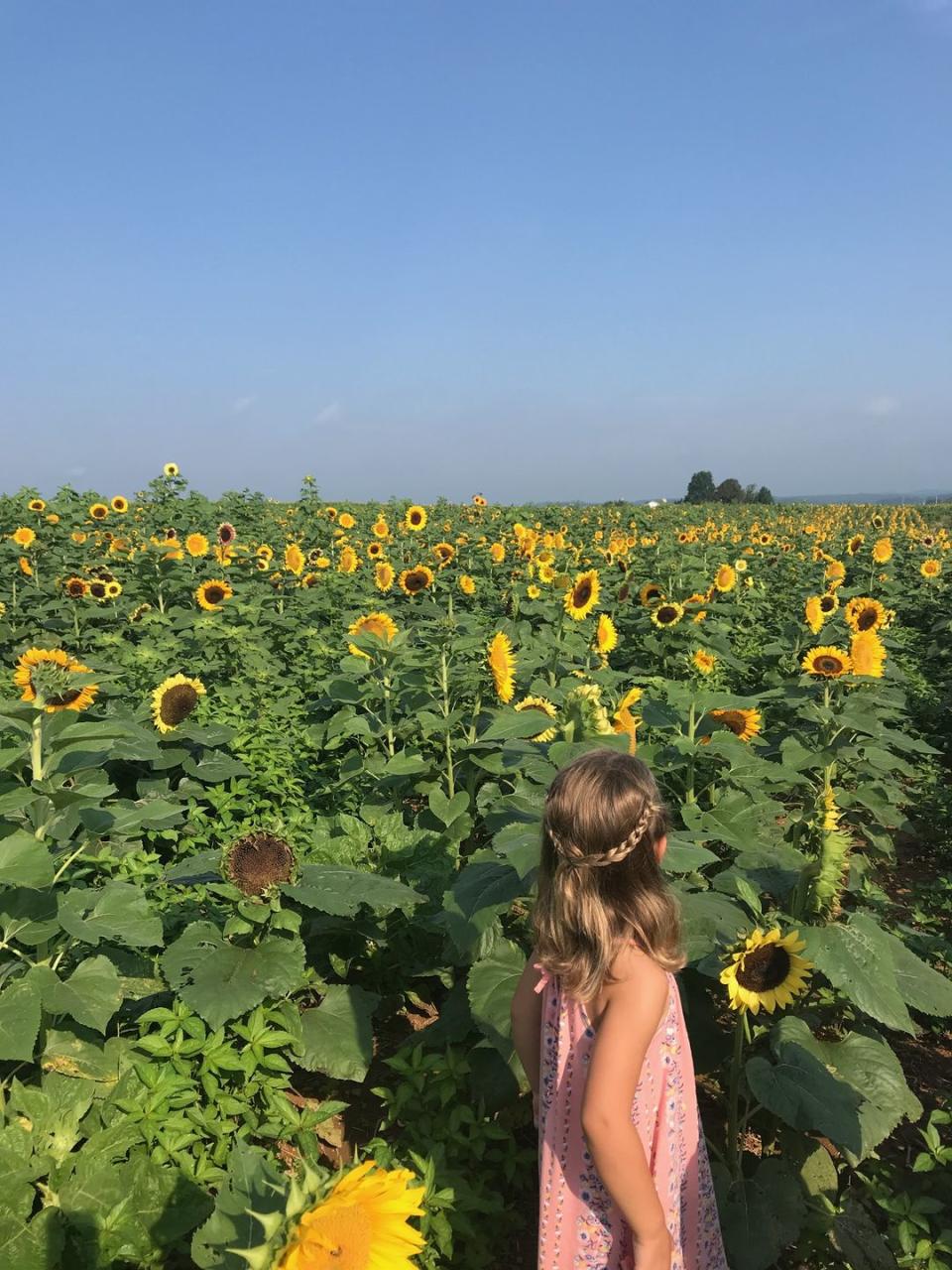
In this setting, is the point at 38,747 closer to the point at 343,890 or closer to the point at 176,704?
the point at 343,890

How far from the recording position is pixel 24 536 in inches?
306

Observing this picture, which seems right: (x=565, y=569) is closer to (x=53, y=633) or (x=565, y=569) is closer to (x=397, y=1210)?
(x=53, y=633)

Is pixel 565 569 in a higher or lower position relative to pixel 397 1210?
higher

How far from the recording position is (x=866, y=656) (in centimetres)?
446

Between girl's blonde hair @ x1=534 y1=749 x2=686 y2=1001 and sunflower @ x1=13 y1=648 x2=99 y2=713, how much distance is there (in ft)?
5.04

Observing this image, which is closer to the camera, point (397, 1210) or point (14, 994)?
point (397, 1210)

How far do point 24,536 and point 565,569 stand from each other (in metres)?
4.89

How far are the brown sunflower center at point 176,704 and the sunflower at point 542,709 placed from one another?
5.00 ft

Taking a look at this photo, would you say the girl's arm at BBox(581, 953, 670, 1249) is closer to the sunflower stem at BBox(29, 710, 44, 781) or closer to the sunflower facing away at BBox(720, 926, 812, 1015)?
the sunflower facing away at BBox(720, 926, 812, 1015)

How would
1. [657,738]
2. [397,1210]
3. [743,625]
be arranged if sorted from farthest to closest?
[743,625], [657,738], [397,1210]

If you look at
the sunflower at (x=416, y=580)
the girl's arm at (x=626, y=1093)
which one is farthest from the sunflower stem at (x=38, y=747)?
the sunflower at (x=416, y=580)

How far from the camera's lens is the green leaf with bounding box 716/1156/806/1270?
1.89m

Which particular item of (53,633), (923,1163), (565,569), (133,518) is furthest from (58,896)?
(133,518)

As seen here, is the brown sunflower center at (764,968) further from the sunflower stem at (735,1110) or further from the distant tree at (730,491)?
the distant tree at (730,491)
